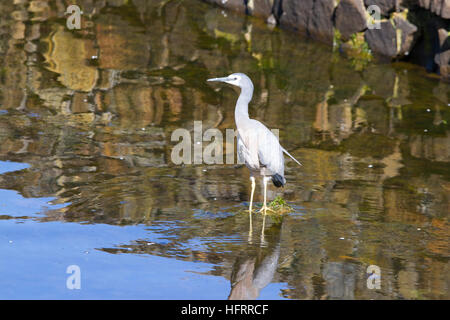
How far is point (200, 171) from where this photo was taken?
32.4 ft

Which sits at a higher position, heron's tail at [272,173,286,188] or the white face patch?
the white face patch

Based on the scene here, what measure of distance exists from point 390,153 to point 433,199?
5.63ft

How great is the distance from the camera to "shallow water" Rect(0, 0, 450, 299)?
7.18 metres

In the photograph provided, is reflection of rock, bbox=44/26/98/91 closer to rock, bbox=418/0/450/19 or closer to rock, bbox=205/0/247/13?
rock, bbox=205/0/247/13

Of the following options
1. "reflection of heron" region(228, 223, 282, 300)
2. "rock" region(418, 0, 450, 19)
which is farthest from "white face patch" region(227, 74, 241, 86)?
"rock" region(418, 0, 450, 19)

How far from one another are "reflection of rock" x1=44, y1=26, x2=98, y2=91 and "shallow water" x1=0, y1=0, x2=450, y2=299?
47mm

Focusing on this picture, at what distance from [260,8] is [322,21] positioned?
6.94 ft

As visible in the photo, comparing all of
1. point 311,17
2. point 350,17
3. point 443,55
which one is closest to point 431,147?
point 443,55

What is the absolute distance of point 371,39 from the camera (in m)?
15.8

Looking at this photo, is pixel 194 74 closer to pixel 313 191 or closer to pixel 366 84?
pixel 366 84

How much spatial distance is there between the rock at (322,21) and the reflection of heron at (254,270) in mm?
8907
